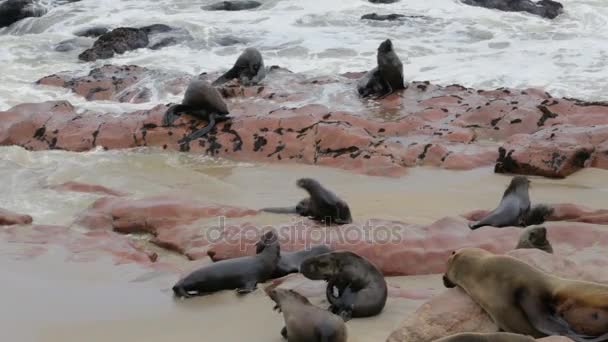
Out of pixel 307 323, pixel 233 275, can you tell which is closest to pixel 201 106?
pixel 233 275

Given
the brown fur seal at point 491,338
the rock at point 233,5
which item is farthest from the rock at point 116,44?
the brown fur seal at point 491,338

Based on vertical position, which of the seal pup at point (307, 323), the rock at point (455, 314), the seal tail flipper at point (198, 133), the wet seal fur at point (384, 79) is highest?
the rock at point (455, 314)

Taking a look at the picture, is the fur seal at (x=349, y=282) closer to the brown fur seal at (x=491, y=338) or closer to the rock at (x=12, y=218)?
the brown fur seal at (x=491, y=338)

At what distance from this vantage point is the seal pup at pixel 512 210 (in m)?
6.25

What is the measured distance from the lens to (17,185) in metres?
8.51

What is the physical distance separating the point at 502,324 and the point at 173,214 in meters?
3.95

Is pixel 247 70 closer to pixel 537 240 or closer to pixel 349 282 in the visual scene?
pixel 537 240

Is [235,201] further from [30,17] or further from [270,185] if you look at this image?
[30,17]

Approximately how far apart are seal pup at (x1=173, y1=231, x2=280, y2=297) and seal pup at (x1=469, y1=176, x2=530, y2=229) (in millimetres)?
1800

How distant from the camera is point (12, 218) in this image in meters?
6.79

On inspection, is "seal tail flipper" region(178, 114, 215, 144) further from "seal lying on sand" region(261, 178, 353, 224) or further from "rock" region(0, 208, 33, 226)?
"seal lying on sand" region(261, 178, 353, 224)

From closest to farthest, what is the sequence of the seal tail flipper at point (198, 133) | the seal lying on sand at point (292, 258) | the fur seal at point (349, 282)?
the fur seal at point (349, 282) < the seal lying on sand at point (292, 258) < the seal tail flipper at point (198, 133)

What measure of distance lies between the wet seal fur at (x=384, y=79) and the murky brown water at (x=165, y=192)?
→ 9.67 feet

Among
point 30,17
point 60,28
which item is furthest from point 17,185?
point 30,17
